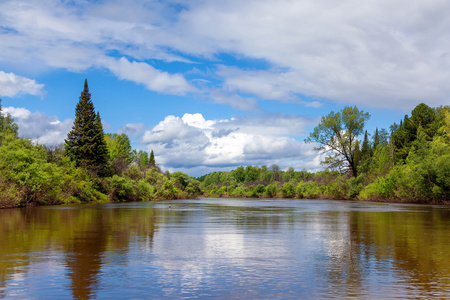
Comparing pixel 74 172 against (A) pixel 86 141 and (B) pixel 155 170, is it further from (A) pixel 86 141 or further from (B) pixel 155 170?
(B) pixel 155 170

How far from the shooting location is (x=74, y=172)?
64.2 m

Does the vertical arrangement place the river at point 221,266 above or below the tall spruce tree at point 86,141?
below

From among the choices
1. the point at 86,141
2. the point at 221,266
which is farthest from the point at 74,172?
the point at 221,266

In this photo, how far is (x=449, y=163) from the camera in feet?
179

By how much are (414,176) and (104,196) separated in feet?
167

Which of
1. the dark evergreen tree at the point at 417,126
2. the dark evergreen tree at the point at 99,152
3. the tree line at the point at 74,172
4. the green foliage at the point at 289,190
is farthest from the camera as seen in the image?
the green foliage at the point at 289,190

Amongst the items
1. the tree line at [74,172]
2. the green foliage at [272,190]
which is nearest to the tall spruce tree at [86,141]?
the tree line at [74,172]

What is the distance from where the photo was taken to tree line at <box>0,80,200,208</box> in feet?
140

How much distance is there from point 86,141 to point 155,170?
3587cm

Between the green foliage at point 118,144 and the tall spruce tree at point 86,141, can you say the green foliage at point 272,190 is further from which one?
the tall spruce tree at point 86,141

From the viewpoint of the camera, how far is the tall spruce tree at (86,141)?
7344cm

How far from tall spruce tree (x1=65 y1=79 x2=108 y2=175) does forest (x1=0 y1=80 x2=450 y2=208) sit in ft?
0.56

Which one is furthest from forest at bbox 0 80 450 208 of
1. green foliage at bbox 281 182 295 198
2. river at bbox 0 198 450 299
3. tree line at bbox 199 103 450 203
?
river at bbox 0 198 450 299

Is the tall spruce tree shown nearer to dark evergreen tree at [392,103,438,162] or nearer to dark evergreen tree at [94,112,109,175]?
dark evergreen tree at [94,112,109,175]
